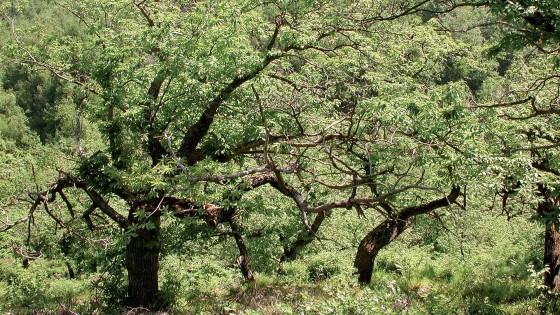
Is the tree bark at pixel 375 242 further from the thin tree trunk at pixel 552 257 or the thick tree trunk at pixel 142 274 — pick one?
the thick tree trunk at pixel 142 274

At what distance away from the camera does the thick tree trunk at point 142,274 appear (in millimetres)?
8969

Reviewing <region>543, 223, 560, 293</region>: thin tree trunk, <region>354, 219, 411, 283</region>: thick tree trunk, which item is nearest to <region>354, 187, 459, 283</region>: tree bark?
<region>354, 219, 411, 283</region>: thick tree trunk

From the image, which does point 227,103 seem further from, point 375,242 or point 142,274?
point 375,242

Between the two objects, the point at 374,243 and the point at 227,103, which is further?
the point at 374,243

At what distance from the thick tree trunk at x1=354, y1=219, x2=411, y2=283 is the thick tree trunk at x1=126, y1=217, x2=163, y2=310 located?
3878mm

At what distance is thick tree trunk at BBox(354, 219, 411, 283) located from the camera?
10.4 meters

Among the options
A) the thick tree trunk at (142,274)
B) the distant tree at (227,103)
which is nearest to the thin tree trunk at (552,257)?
the distant tree at (227,103)

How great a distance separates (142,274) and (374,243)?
4338 millimetres

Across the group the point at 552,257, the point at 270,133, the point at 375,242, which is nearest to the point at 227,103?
the point at 270,133

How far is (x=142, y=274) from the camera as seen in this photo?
29.8ft

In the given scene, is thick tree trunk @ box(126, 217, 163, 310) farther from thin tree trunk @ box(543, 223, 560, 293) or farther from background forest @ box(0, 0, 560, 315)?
thin tree trunk @ box(543, 223, 560, 293)

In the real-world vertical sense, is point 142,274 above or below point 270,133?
below

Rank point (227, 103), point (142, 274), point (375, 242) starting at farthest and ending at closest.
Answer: point (375, 242) → point (142, 274) → point (227, 103)

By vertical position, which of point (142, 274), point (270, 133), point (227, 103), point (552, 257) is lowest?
point (142, 274)
